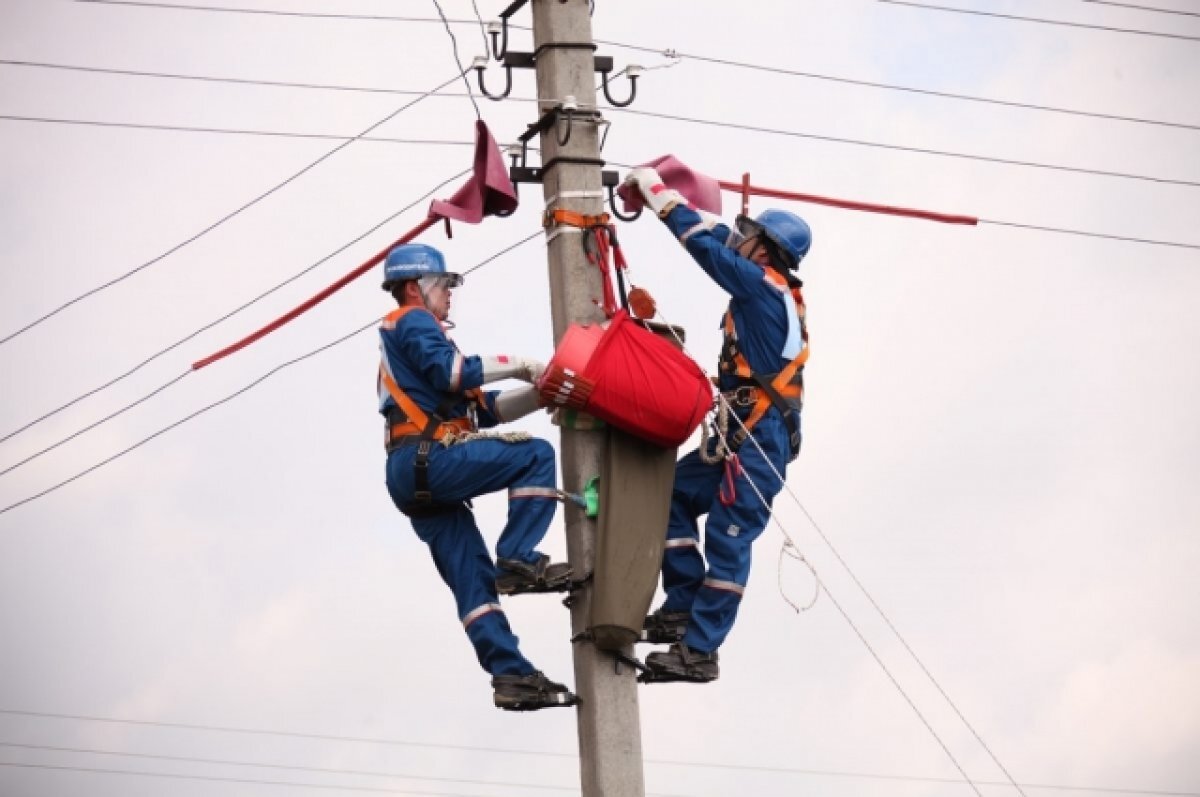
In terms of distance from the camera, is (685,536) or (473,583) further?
(685,536)

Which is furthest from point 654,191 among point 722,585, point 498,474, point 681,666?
point 681,666

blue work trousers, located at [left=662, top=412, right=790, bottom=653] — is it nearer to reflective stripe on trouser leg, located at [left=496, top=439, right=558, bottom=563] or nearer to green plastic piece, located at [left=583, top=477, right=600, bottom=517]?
green plastic piece, located at [left=583, top=477, right=600, bottom=517]

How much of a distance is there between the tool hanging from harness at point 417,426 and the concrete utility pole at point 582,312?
1.86 feet

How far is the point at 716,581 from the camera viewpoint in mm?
12094

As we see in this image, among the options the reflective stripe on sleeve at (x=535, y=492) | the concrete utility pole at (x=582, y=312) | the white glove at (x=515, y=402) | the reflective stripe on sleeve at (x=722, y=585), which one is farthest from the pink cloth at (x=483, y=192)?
the reflective stripe on sleeve at (x=722, y=585)

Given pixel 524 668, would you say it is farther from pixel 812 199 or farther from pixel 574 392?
pixel 812 199

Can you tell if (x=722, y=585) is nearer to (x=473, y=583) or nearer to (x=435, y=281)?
(x=473, y=583)

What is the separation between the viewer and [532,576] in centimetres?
1158

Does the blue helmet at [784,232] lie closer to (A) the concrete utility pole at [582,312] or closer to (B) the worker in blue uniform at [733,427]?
(B) the worker in blue uniform at [733,427]

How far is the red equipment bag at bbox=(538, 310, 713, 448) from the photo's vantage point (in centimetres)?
1147

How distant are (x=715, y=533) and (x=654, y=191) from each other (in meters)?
1.69

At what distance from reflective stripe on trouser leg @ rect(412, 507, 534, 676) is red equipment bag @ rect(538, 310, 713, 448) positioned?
0.85m

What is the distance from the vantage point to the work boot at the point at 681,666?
11.9 meters

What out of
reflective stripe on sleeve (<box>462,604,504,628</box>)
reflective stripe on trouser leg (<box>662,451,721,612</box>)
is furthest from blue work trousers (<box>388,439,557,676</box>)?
reflective stripe on trouser leg (<box>662,451,721,612</box>)
